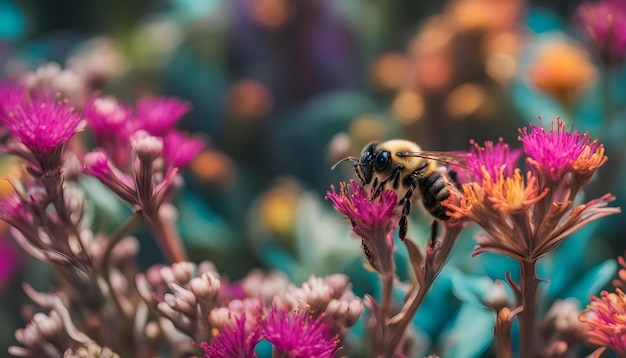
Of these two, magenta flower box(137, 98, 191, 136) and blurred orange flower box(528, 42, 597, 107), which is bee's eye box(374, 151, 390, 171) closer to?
magenta flower box(137, 98, 191, 136)

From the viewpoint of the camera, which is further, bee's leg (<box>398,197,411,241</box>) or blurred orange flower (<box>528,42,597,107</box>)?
blurred orange flower (<box>528,42,597,107</box>)

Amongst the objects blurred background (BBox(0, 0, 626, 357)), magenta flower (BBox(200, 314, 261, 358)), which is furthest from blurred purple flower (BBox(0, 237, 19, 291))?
magenta flower (BBox(200, 314, 261, 358))

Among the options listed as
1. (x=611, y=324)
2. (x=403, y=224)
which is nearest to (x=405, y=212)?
(x=403, y=224)

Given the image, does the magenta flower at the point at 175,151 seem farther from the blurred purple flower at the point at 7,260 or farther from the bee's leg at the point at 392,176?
the blurred purple flower at the point at 7,260

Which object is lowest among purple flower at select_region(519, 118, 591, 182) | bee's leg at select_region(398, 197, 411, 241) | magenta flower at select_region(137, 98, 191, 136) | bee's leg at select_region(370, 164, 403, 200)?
magenta flower at select_region(137, 98, 191, 136)

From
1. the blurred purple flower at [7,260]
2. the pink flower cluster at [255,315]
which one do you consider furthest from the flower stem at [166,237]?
the blurred purple flower at [7,260]

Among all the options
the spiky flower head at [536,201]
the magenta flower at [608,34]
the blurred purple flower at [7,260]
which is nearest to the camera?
the spiky flower head at [536,201]

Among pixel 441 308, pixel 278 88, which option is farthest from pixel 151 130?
pixel 278 88

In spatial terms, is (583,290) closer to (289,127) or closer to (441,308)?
(441,308)
